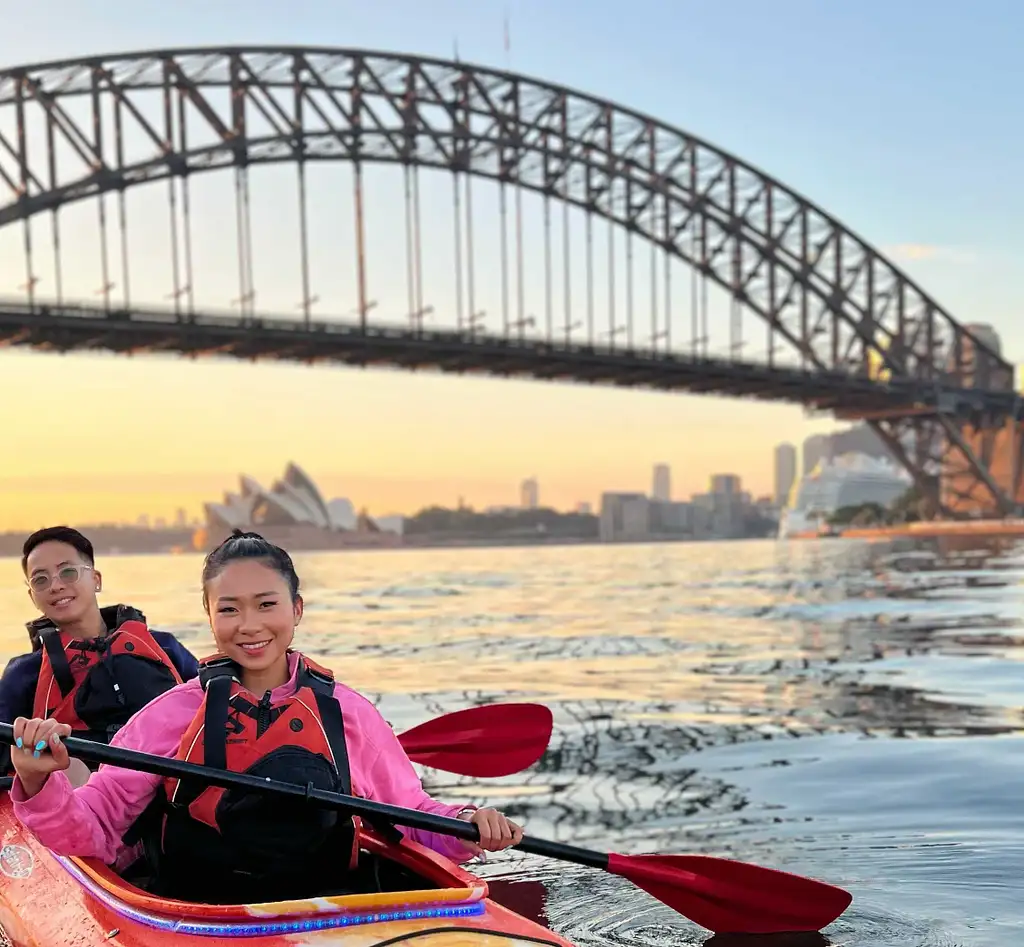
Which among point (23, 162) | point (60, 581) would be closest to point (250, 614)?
point (60, 581)

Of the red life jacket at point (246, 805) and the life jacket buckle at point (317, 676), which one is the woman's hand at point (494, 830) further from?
the life jacket buckle at point (317, 676)

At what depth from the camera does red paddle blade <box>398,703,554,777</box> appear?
14.8ft

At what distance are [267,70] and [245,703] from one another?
3760 cm

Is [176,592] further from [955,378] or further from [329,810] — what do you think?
[955,378]

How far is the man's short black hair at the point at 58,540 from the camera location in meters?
4.12

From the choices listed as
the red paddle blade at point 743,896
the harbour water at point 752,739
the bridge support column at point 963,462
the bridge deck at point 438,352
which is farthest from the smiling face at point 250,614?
the bridge support column at point 963,462

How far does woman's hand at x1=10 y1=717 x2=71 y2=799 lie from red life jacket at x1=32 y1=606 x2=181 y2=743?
4.38 ft

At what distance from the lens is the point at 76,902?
3.09 m

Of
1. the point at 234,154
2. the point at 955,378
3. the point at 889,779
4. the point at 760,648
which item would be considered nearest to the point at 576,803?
the point at 889,779

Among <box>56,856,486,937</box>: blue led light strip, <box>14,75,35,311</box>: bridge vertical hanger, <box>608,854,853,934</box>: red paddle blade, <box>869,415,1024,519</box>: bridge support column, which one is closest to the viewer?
<box>56,856,486,937</box>: blue led light strip

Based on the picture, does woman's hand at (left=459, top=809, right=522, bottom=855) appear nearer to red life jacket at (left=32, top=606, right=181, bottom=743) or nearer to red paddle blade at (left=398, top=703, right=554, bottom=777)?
red paddle blade at (left=398, top=703, right=554, bottom=777)

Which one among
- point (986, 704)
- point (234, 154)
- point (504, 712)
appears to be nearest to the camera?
point (504, 712)

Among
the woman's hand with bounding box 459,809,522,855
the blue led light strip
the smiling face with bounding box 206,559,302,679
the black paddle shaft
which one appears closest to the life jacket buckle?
the smiling face with bounding box 206,559,302,679

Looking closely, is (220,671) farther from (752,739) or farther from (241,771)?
(752,739)
